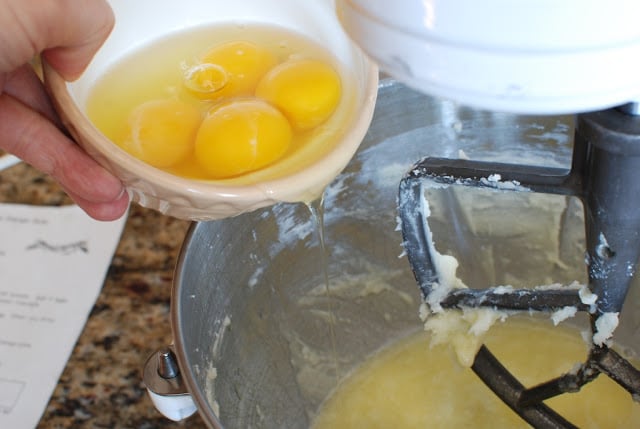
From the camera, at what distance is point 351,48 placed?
22.3 inches

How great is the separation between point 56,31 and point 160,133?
0.33ft

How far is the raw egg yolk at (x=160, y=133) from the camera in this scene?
0.55 meters

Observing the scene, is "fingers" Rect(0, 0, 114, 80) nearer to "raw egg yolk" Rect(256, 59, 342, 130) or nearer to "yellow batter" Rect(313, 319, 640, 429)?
"raw egg yolk" Rect(256, 59, 342, 130)

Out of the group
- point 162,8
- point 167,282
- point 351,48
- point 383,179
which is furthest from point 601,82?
point 167,282

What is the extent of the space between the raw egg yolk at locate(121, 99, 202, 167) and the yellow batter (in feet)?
1.35

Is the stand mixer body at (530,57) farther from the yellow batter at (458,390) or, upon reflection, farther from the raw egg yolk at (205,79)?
the yellow batter at (458,390)

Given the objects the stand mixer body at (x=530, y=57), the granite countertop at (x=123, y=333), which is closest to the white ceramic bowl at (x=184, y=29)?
the stand mixer body at (x=530, y=57)

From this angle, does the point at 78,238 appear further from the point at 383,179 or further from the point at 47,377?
the point at 383,179

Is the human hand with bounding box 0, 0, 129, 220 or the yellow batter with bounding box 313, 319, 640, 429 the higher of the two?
the human hand with bounding box 0, 0, 129, 220

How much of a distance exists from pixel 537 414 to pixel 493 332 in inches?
9.0

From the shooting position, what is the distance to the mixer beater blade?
1.36ft

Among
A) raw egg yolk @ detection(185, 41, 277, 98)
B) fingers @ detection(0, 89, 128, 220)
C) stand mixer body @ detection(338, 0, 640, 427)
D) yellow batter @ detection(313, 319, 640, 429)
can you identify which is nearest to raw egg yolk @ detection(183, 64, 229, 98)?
raw egg yolk @ detection(185, 41, 277, 98)

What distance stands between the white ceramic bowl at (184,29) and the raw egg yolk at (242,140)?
0.03 m

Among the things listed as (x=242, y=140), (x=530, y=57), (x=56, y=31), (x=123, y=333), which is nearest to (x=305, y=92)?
(x=242, y=140)
